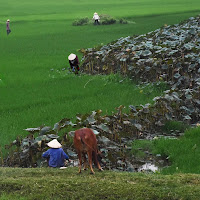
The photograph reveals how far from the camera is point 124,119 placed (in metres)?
8.90

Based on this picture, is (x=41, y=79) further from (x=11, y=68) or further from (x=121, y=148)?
(x=121, y=148)

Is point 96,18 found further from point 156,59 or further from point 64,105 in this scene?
point 64,105

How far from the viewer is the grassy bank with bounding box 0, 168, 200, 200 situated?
5141 mm

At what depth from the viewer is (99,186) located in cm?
532

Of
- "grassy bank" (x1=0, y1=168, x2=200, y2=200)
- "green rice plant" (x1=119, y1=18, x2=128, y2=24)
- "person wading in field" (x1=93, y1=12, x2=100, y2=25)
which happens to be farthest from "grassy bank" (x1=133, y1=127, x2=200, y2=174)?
"green rice plant" (x1=119, y1=18, x2=128, y2=24)

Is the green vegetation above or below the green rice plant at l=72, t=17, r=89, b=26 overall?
above

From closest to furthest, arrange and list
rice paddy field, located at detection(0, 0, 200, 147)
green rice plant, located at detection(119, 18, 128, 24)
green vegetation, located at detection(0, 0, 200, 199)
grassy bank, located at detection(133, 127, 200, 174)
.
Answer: green vegetation, located at detection(0, 0, 200, 199) → grassy bank, located at detection(133, 127, 200, 174) → rice paddy field, located at detection(0, 0, 200, 147) → green rice plant, located at detection(119, 18, 128, 24)

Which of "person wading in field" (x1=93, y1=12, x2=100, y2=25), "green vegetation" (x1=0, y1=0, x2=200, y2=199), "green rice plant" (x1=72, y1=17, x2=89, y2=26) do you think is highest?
"green vegetation" (x1=0, y1=0, x2=200, y2=199)

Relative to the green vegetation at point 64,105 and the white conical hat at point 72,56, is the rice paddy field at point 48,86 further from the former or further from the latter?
the white conical hat at point 72,56

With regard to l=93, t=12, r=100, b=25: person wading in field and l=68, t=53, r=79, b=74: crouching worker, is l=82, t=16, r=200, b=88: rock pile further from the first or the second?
l=93, t=12, r=100, b=25: person wading in field

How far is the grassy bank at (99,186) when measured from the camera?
514cm

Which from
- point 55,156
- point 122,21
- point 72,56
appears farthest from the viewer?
point 122,21

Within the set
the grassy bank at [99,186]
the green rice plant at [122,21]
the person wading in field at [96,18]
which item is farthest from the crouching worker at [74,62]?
the green rice plant at [122,21]

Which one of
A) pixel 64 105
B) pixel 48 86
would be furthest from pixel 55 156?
pixel 48 86
